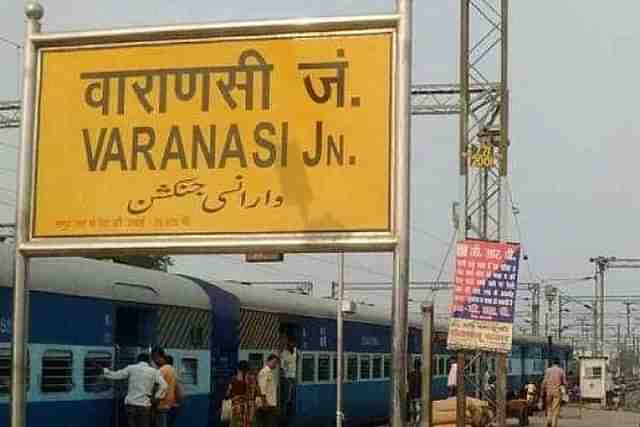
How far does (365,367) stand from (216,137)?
2331 centimetres

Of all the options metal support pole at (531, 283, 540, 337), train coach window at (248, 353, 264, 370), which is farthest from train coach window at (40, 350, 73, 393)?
metal support pole at (531, 283, 540, 337)

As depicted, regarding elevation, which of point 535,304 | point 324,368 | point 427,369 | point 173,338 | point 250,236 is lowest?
point 324,368

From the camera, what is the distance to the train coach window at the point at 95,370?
1450 centimetres

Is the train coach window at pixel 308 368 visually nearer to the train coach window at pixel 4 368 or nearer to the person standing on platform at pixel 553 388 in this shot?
the person standing on platform at pixel 553 388

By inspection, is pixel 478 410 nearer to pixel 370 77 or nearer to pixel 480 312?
pixel 480 312

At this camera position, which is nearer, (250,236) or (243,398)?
(250,236)


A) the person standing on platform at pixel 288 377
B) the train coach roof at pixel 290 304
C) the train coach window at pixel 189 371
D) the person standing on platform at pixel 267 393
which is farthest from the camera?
the train coach roof at pixel 290 304

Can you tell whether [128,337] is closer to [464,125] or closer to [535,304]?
[464,125]

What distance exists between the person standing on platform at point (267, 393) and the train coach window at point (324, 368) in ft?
17.9

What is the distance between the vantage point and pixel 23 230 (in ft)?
14.6

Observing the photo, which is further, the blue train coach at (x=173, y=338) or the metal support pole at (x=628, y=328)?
the metal support pole at (x=628, y=328)

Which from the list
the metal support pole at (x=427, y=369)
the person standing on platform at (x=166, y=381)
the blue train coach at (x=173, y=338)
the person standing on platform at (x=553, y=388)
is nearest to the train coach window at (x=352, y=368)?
the blue train coach at (x=173, y=338)

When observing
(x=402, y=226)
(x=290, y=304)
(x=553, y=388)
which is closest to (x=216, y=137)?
(x=402, y=226)

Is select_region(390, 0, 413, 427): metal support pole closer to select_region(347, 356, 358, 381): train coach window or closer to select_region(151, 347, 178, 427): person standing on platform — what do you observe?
select_region(151, 347, 178, 427): person standing on platform
